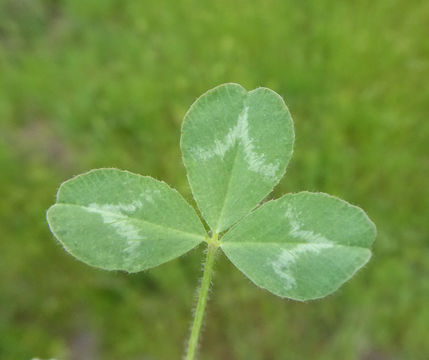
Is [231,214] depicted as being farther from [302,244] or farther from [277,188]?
[277,188]

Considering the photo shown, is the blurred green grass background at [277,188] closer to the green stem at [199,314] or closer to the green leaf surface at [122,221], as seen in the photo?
the green leaf surface at [122,221]

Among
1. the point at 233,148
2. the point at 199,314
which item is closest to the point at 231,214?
the point at 233,148

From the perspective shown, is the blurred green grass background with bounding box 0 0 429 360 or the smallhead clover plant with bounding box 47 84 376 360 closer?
the smallhead clover plant with bounding box 47 84 376 360

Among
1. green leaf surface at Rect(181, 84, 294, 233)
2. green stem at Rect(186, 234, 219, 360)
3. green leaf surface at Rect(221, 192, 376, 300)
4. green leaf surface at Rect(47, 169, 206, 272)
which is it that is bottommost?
green stem at Rect(186, 234, 219, 360)

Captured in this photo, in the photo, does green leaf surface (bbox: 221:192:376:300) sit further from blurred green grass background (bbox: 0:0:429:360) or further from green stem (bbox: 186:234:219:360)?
blurred green grass background (bbox: 0:0:429:360)

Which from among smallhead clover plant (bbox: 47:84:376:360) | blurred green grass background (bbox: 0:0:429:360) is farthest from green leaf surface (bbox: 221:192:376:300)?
blurred green grass background (bbox: 0:0:429:360)

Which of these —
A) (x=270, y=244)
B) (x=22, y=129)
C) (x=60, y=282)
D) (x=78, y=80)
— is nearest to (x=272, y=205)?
(x=270, y=244)

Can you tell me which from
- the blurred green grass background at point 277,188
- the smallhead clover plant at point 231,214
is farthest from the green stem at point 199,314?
the blurred green grass background at point 277,188
